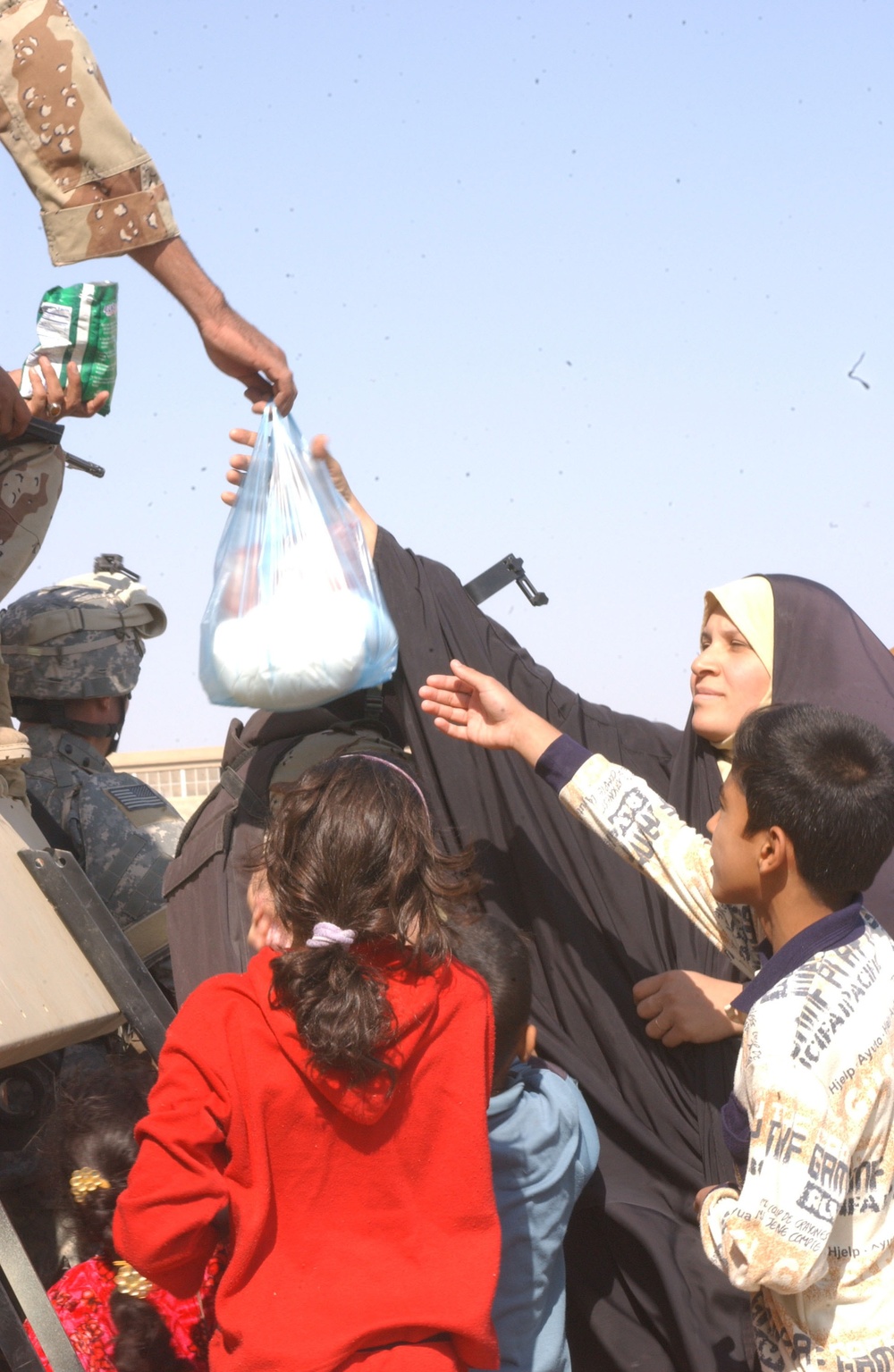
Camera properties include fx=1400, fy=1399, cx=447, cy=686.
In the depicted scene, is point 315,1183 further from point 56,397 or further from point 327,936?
point 56,397

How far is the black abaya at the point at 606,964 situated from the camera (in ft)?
8.73

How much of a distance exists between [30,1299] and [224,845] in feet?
3.94

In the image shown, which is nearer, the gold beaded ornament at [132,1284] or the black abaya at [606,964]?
the gold beaded ornament at [132,1284]

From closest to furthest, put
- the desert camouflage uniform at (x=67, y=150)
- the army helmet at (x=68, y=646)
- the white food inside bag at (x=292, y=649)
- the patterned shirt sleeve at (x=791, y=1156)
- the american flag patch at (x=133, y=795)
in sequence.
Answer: the patterned shirt sleeve at (x=791, y=1156), the white food inside bag at (x=292, y=649), the desert camouflage uniform at (x=67, y=150), the american flag patch at (x=133, y=795), the army helmet at (x=68, y=646)

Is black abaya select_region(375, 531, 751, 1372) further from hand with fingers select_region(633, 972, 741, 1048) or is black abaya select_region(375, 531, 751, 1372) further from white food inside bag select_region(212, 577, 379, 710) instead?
white food inside bag select_region(212, 577, 379, 710)

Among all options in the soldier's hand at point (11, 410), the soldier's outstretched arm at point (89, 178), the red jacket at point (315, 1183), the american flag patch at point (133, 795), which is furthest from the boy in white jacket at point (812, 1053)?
the american flag patch at point (133, 795)

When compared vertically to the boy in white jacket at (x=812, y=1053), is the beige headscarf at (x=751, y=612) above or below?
above

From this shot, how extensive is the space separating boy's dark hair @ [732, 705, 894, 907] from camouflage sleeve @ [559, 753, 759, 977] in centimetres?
43

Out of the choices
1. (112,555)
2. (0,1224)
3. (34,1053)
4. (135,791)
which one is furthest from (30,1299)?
(112,555)

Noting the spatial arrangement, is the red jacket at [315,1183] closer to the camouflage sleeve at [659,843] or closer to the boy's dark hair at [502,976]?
the boy's dark hair at [502,976]

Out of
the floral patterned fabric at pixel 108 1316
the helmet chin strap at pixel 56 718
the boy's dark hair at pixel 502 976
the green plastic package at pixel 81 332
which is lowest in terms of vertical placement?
the floral patterned fabric at pixel 108 1316

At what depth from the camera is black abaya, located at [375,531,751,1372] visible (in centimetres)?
266

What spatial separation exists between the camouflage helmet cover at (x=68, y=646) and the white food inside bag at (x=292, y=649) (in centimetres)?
141

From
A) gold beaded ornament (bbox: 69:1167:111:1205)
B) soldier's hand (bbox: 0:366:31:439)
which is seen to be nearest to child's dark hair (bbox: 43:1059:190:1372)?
gold beaded ornament (bbox: 69:1167:111:1205)
